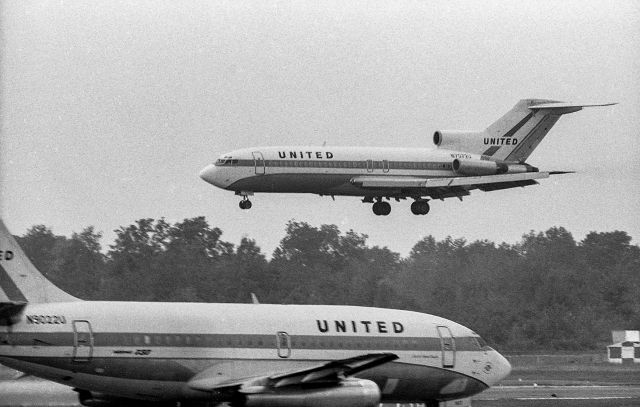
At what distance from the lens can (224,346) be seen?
123ft

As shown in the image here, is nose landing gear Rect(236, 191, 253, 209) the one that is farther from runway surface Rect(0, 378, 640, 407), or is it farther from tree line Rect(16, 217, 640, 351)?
runway surface Rect(0, 378, 640, 407)

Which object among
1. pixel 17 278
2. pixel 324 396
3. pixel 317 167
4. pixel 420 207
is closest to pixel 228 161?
pixel 317 167

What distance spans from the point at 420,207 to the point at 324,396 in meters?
39.5

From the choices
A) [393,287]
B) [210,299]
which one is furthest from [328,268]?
Answer: [210,299]

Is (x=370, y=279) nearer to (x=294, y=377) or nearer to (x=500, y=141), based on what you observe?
(x=500, y=141)

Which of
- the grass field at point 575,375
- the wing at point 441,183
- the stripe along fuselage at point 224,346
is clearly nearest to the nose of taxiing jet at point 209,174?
the wing at point 441,183

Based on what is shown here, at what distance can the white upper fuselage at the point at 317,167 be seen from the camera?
230ft

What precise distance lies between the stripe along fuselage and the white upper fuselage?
28498 millimetres

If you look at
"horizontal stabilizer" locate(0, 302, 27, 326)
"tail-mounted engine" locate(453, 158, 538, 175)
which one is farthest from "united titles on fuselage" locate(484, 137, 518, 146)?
"horizontal stabilizer" locate(0, 302, 27, 326)

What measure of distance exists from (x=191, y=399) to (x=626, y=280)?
56163 mm

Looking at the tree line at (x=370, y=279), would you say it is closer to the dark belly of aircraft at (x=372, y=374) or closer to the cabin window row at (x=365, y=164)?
the cabin window row at (x=365, y=164)

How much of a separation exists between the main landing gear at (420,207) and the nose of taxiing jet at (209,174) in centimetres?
997

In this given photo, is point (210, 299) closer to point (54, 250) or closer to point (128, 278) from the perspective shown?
point (128, 278)

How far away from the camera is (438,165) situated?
2904 inches
